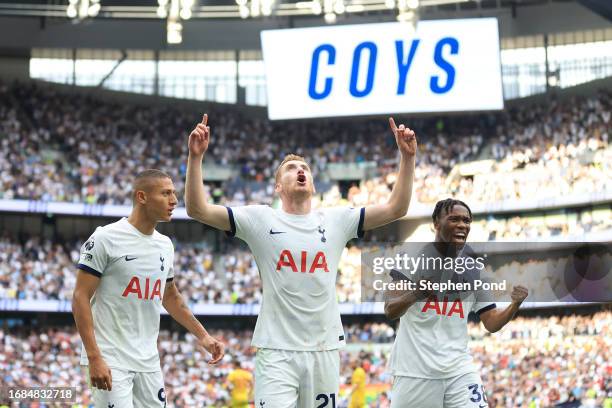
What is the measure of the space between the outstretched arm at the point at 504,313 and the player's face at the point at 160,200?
7.83 ft

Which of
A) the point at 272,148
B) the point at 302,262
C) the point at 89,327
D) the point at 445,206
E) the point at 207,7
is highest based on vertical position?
the point at 207,7

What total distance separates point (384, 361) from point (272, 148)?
12.6 m

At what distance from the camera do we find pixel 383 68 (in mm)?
34062

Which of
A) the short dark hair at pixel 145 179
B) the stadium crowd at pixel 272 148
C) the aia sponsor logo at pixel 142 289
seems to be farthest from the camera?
the stadium crowd at pixel 272 148

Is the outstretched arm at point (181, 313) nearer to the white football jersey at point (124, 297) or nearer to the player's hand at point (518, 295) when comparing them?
the white football jersey at point (124, 297)

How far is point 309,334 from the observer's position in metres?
6.18

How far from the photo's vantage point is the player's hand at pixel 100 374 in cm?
620

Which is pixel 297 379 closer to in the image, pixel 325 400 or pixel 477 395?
pixel 325 400

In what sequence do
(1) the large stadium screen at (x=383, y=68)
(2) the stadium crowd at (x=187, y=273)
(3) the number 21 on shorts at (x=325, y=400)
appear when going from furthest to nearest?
1. (2) the stadium crowd at (x=187, y=273)
2. (1) the large stadium screen at (x=383, y=68)
3. (3) the number 21 on shorts at (x=325, y=400)

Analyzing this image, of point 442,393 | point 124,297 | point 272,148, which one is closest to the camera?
point 124,297

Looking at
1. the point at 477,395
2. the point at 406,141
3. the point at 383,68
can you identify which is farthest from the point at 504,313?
the point at 383,68

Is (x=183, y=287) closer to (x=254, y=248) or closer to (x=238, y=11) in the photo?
(x=238, y=11)

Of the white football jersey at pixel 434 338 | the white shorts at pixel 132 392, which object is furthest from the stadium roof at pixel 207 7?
the white shorts at pixel 132 392

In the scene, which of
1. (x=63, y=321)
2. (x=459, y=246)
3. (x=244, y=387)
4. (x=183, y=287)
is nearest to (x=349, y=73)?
(x=183, y=287)
